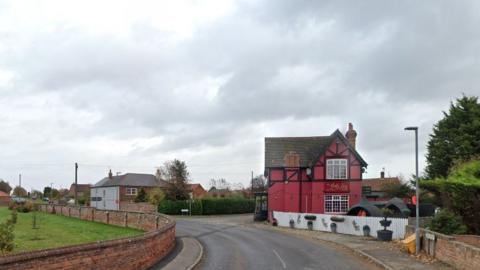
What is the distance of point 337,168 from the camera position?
148 feet

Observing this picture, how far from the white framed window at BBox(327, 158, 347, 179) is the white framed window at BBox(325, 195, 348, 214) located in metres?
1.87

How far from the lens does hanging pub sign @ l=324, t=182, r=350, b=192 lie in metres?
44.7

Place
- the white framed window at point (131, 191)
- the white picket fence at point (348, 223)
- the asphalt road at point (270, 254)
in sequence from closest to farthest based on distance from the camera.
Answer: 1. the asphalt road at point (270, 254)
2. the white picket fence at point (348, 223)
3. the white framed window at point (131, 191)

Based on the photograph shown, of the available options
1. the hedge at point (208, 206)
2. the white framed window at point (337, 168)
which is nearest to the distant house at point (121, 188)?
the hedge at point (208, 206)

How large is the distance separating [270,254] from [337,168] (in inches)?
968

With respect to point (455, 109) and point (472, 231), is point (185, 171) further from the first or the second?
point (472, 231)

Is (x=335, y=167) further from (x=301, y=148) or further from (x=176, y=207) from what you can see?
(x=176, y=207)

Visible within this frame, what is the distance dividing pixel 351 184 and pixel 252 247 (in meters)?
22.2

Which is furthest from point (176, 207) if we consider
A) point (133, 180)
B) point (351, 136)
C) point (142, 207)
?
point (133, 180)

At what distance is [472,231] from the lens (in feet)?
70.4

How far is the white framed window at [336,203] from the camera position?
44781mm

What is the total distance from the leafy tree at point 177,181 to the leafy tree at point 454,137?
29.4 meters

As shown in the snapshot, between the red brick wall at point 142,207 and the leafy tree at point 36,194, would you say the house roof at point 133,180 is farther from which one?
the leafy tree at point 36,194

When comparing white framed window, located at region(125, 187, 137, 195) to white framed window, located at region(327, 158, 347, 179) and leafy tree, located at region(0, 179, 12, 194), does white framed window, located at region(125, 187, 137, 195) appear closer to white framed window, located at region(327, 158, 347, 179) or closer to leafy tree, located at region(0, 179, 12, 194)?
white framed window, located at region(327, 158, 347, 179)
